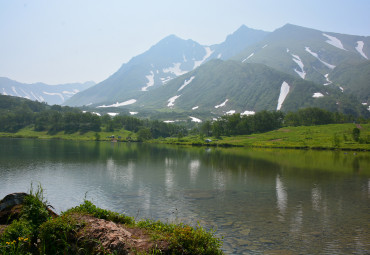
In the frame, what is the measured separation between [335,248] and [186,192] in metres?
21.7

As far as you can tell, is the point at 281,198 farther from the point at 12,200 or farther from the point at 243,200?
the point at 12,200

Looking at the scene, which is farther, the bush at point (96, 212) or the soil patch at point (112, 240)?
the bush at point (96, 212)

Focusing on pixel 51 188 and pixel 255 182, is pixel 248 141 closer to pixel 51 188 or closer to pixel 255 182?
pixel 255 182

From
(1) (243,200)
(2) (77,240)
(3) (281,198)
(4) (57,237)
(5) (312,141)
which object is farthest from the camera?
(5) (312,141)

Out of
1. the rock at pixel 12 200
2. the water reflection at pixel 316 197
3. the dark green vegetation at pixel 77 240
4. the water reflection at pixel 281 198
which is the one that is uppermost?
the rock at pixel 12 200

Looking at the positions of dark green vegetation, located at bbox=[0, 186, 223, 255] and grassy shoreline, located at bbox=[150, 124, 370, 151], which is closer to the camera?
dark green vegetation, located at bbox=[0, 186, 223, 255]

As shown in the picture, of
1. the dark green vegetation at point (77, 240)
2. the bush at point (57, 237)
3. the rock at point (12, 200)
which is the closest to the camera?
the dark green vegetation at point (77, 240)

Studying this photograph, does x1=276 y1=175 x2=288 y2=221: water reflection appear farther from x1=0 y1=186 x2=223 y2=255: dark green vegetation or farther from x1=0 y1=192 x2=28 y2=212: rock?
x1=0 y1=192 x2=28 y2=212: rock

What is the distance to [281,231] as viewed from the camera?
23.4 m

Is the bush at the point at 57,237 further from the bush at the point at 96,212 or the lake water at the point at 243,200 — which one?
the lake water at the point at 243,200

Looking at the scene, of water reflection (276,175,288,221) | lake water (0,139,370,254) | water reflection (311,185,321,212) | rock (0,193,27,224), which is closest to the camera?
rock (0,193,27,224)

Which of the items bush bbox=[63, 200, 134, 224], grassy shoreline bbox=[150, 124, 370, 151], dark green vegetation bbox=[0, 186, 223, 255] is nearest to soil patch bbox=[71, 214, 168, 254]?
dark green vegetation bbox=[0, 186, 223, 255]

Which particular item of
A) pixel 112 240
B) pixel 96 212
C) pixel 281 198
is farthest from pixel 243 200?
pixel 112 240

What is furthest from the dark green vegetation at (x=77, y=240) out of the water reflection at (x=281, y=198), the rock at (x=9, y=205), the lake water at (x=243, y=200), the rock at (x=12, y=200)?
the water reflection at (x=281, y=198)
